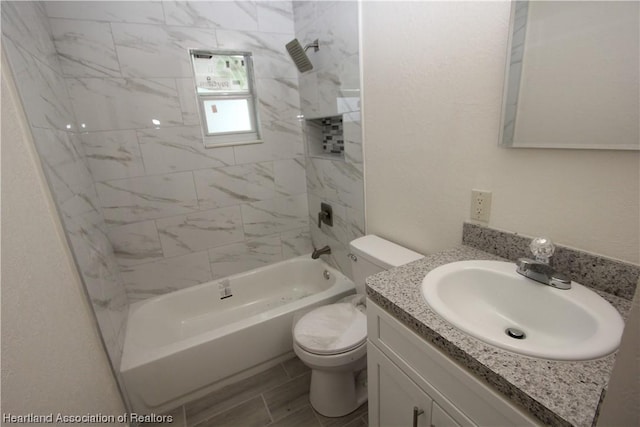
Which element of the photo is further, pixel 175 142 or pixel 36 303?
pixel 175 142

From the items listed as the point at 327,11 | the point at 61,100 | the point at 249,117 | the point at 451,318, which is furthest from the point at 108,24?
the point at 451,318

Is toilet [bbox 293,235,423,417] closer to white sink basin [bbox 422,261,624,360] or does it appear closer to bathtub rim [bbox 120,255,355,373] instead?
bathtub rim [bbox 120,255,355,373]

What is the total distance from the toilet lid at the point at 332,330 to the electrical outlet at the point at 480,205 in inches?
29.9

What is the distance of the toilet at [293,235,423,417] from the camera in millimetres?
1364

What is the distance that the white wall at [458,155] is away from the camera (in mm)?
800

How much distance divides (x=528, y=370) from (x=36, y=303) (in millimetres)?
1206

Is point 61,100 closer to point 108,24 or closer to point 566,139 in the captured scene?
point 108,24

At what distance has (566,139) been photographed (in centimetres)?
83

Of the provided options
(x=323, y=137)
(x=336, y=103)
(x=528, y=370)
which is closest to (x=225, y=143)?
(x=323, y=137)

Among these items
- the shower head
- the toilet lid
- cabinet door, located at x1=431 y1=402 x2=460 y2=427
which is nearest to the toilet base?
the toilet lid

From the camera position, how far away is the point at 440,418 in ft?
2.50

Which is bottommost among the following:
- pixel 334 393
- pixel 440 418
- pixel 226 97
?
pixel 334 393

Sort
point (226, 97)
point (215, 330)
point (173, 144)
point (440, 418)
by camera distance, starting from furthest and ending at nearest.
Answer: point (226, 97), point (173, 144), point (215, 330), point (440, 418)

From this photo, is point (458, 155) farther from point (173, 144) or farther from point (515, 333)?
point (173, 144)
